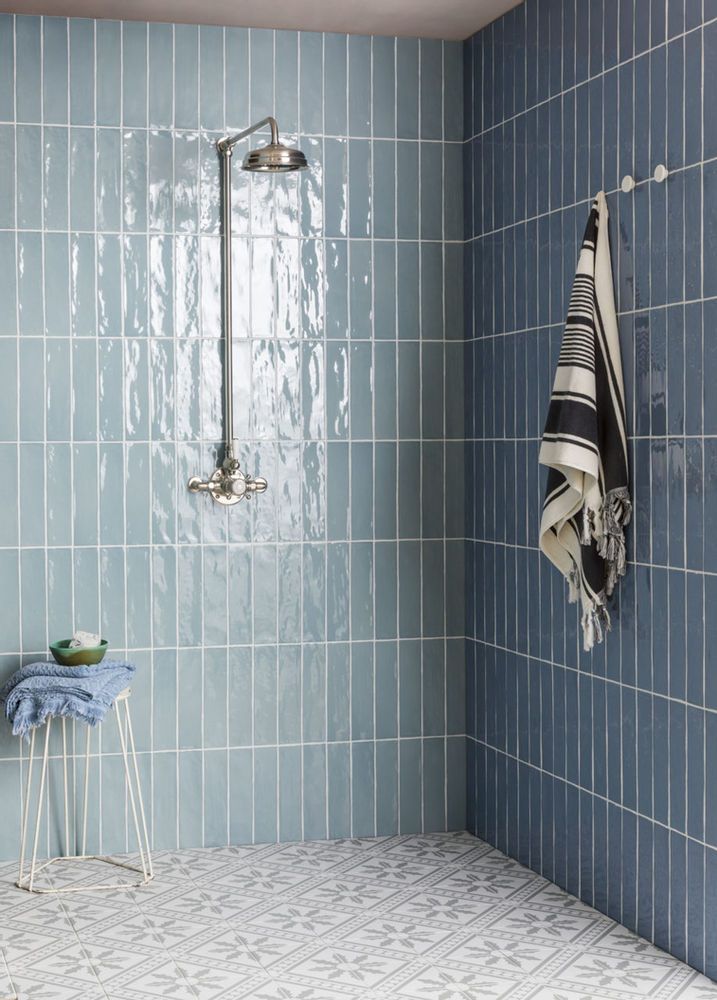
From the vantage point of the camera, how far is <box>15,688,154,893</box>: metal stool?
3352mm

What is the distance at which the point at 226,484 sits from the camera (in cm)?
364

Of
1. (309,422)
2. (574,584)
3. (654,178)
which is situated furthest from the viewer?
(309,422)

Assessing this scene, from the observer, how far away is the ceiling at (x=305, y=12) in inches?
135

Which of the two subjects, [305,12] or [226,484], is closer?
[305,12]

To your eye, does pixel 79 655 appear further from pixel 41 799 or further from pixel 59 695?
pixel 41 799

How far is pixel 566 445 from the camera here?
9.43 ft

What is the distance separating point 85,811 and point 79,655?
1.72 feet

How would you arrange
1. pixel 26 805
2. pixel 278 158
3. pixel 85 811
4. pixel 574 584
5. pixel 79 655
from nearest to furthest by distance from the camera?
1. pixel 574 584
2. pixel 278 158
3. pixel 79 655
4. pixel 26 805
5. pixel 85 811

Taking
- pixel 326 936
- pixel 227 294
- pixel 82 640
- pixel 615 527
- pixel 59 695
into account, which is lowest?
pixel 326 936

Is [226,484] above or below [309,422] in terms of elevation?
below

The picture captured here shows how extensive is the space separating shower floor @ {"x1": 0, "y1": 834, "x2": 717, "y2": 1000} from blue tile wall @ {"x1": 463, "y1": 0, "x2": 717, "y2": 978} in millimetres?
133

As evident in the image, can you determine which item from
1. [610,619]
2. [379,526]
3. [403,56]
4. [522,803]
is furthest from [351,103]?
[522,803]

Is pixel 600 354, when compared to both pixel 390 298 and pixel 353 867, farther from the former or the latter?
pixel 353 867

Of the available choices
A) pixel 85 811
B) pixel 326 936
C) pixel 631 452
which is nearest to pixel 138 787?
pixel 85 811
